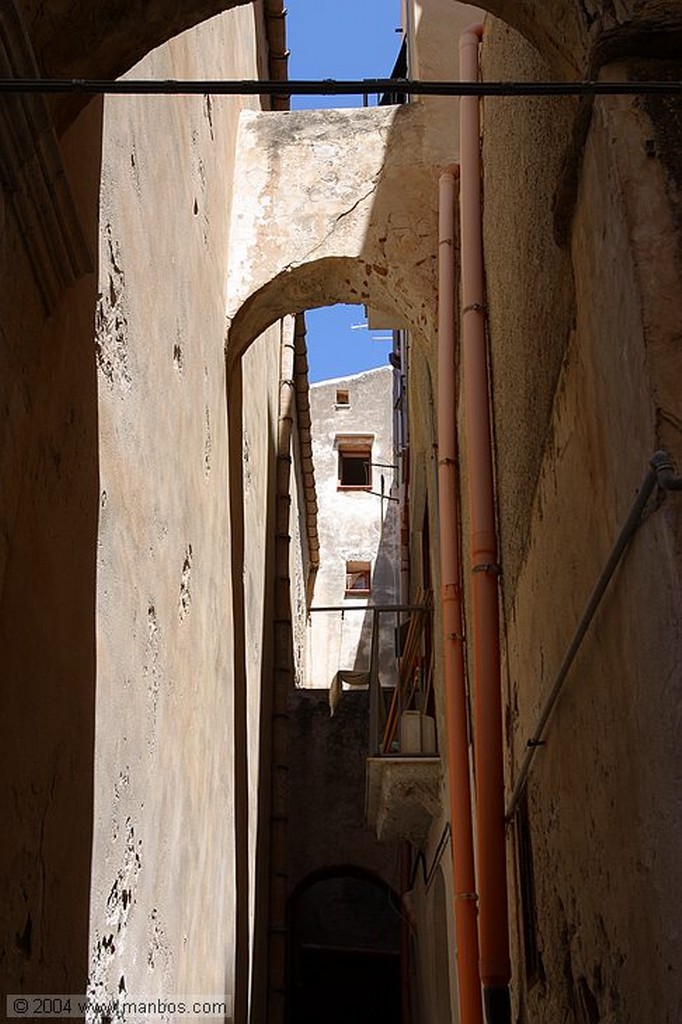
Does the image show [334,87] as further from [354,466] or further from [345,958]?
[354,466]

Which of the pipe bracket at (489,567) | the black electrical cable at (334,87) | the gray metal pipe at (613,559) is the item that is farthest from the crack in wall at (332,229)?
the black electrical cable at (334,87)

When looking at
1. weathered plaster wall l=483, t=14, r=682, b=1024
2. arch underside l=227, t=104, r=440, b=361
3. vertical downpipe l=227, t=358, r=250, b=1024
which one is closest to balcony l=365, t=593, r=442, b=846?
vertical downpipe l=227, t=358, r=250, b=1024

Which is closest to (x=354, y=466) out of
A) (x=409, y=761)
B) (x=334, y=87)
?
(x=409, y=761)

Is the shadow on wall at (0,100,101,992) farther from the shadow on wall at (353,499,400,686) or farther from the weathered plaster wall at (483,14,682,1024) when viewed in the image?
the shadow on wall at (353,499,400,686)

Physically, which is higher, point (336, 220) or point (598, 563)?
point (336, 220)

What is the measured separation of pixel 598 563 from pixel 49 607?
1.54m

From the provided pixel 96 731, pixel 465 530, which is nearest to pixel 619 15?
pixel 96 731

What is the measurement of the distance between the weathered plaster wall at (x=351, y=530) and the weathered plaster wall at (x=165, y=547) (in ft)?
40.8

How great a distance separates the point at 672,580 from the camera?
2.33 meters

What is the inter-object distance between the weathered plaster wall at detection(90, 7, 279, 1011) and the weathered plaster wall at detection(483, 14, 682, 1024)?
1.48 meters

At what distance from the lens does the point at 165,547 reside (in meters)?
5.17

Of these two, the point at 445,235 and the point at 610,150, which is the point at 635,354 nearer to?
the point at 610,150

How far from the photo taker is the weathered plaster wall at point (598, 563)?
242 cm

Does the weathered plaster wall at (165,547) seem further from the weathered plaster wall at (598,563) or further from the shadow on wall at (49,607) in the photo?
the weathered plaster wall at (598,563)
